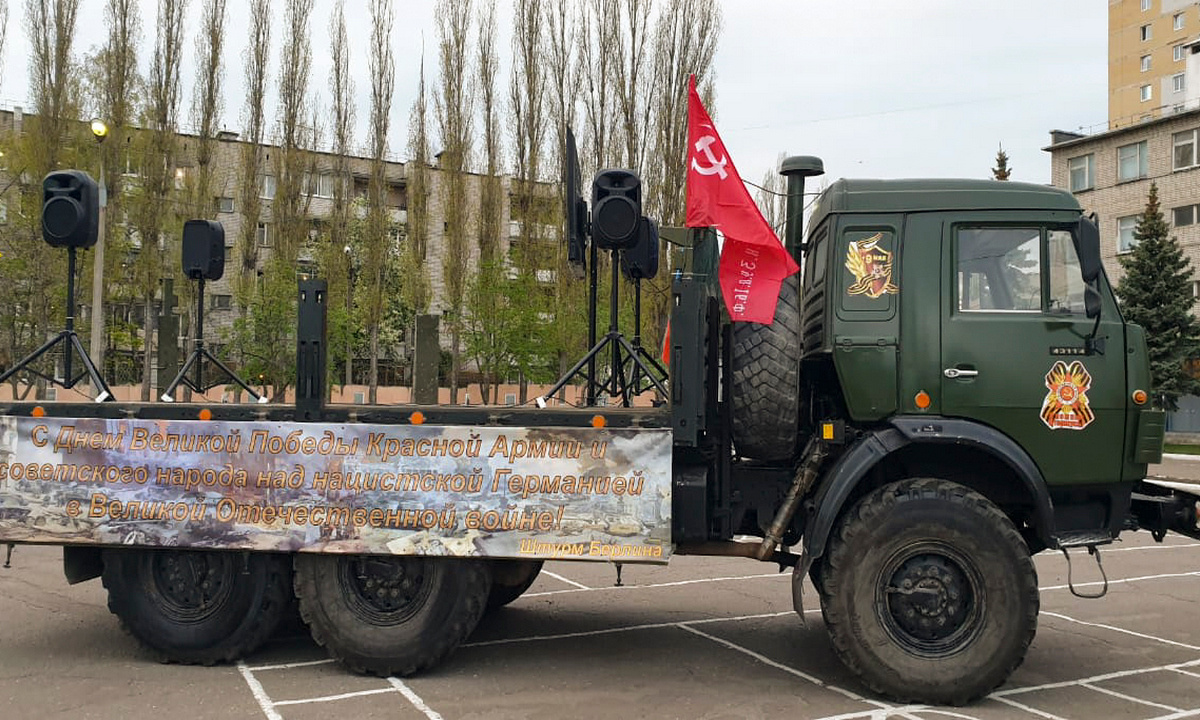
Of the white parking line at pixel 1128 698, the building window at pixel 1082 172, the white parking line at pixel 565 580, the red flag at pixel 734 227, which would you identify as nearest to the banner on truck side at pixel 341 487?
the red flag at pixel 734 227

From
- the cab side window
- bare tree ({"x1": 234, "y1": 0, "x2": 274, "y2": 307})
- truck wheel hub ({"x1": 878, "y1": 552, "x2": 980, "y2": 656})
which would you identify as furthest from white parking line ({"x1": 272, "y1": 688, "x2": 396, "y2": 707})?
bare tree ({"x1": 234, "y1": 0, "x2": 274, "y2": 307})

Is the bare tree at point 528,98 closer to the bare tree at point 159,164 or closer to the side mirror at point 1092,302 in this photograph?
the bare tree at point 159,164

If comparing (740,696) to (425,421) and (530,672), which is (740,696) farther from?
(425,421)

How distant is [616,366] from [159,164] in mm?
25249

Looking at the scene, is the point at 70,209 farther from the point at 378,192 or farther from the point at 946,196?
the point at 378,192

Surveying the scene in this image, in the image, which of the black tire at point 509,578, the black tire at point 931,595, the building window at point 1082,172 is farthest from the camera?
the building window at point 1082,172

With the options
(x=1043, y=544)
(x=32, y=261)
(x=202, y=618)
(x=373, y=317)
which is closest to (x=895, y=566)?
(x=1043, y=544)

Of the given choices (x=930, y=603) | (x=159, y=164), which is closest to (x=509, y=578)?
(x=930, y=603)

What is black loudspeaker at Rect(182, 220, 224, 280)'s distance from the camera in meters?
8.64

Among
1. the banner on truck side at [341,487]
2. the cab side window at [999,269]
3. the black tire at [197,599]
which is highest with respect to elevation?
the cab side window at [999,269]

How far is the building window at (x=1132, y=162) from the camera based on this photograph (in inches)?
1660

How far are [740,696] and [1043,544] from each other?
2.16 metres

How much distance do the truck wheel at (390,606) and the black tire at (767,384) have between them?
76.7 inches

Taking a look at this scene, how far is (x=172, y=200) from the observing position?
1151 inches
